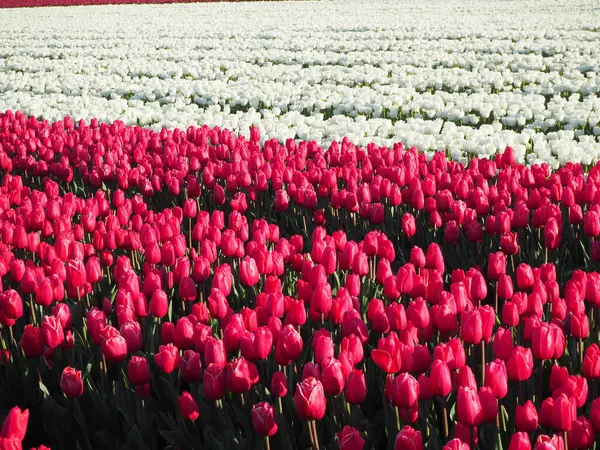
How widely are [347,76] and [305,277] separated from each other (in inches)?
353

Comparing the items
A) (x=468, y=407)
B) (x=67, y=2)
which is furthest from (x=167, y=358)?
(x=67, y=2)

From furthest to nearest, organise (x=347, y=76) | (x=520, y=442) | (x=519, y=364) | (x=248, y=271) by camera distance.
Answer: (x=347, y=76) → (x=248, y=271) → (x=519, y=364) → (x=520, y=442)

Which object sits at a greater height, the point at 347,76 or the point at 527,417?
the point at 347,76

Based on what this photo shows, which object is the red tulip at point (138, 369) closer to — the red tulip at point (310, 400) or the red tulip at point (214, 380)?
the red tulip at point (214, 380)

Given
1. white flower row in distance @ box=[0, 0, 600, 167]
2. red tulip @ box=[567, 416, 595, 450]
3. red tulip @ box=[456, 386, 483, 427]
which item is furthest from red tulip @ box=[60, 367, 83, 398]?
white flower row in distance @ box=[0, 0, 600, 167]

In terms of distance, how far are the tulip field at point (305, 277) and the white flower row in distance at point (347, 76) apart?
0.27 ft

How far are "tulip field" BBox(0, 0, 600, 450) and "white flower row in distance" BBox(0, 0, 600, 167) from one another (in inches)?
3.2

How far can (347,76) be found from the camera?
11.5 meters

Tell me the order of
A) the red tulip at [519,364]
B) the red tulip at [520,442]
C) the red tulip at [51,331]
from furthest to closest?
the red tulip at [51,331], the red tulip at [519,364], the red tulip at [520,442]

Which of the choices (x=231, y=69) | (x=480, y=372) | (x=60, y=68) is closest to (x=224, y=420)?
(x=480, y=372)

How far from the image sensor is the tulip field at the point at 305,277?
6.79ft

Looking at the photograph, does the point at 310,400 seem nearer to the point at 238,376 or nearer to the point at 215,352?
the point at 238,376

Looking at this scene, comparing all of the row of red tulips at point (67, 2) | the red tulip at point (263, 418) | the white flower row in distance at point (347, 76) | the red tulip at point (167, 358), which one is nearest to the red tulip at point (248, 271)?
the red tulip at point (167, 358)

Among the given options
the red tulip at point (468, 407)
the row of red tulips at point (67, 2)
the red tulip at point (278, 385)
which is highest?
the row of red tulips at point (67, 2)
